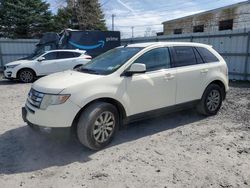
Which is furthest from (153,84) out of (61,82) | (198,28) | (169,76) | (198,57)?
(198,28)

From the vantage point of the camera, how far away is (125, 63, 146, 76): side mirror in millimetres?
4324

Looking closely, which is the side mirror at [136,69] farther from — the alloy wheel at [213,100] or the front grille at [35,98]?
the alloy wheel at [213,100]

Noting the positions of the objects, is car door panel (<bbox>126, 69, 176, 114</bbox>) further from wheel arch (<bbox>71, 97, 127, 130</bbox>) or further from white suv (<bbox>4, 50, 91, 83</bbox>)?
white suv (<bbox>4, 50, 91, 83</bbox>)

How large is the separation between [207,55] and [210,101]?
104 cm

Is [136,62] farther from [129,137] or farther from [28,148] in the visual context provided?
[28,148]

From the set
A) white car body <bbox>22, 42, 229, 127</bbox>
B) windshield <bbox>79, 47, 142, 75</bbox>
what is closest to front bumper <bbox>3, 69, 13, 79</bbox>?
windshield <bbox>79, 47, 142, 75</bbox>

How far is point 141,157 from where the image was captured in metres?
3.98

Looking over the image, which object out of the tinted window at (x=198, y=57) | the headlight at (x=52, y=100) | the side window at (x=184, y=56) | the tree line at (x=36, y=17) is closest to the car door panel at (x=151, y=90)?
the side window at (x=184, y=56)

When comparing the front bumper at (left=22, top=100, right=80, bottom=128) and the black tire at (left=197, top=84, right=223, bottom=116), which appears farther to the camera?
the black tire at (left=197, top=84, right=223, bottom=116)

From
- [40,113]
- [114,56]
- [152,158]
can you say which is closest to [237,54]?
[114,56]

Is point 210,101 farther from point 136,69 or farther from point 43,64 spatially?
point 43,64

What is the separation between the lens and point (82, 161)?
12.8 feet

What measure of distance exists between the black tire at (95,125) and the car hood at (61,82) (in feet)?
1.46

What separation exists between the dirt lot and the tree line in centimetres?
2494
